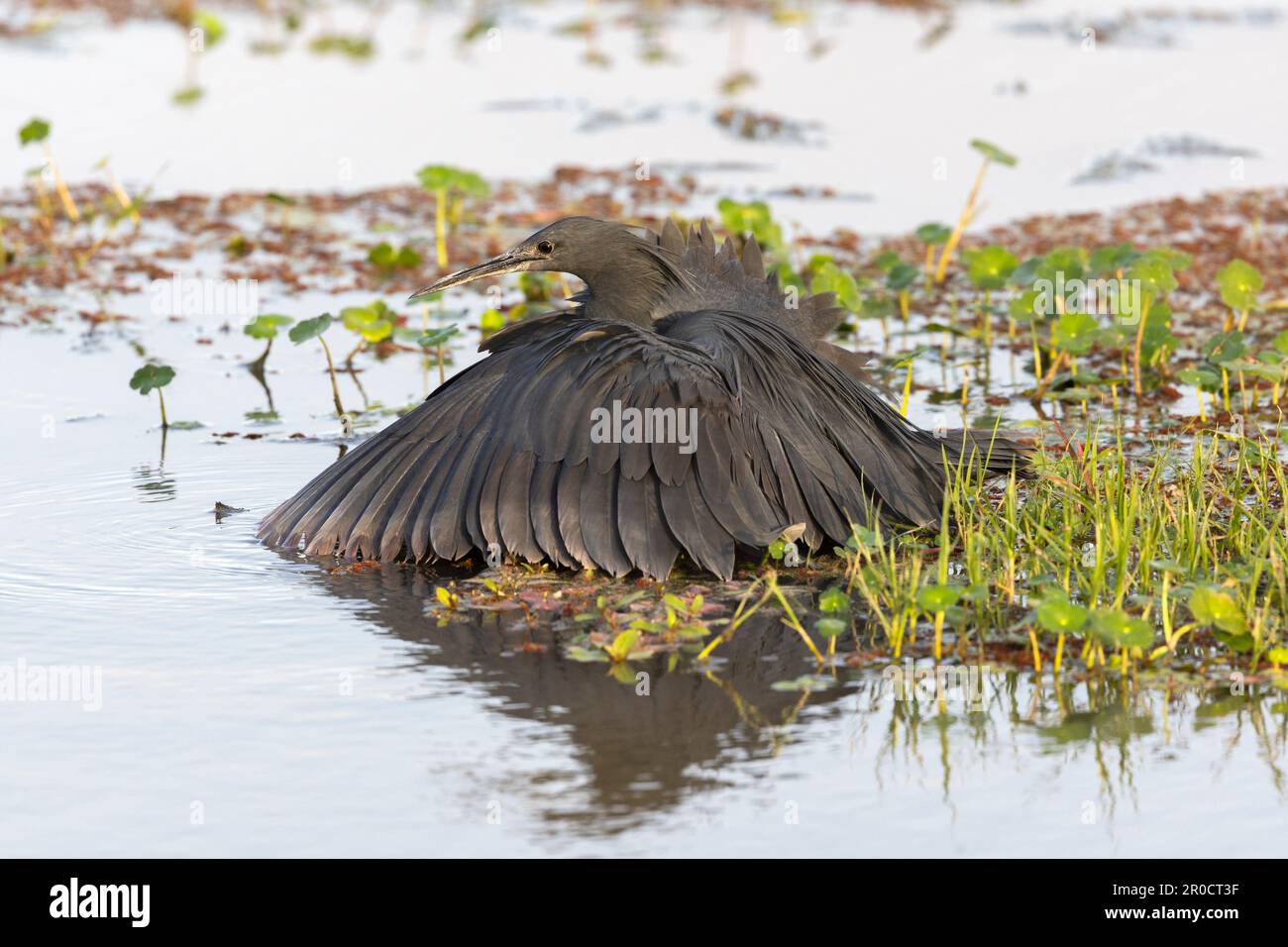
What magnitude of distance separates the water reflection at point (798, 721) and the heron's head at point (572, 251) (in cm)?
165

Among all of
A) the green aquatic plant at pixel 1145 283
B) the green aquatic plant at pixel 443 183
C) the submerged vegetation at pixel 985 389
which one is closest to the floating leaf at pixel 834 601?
the submerged vegetation at pixel 985 389

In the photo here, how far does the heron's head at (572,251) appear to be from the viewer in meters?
7.12

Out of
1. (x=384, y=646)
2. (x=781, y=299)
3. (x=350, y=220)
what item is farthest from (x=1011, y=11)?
(x=384, y=646)

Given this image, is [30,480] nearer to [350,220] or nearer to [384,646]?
[384,646]

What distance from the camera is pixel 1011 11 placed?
22078mm

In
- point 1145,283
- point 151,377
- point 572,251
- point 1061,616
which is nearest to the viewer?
point 1061,616

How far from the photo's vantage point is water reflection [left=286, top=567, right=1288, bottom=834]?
5.04m

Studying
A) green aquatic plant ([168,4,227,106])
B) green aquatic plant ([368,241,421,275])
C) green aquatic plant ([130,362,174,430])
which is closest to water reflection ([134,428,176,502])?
green aquatic plant ([130,362,174,430])

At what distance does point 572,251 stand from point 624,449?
3.35 feet

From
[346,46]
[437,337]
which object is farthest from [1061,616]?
[346,46]

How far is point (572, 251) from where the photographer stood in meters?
7.16

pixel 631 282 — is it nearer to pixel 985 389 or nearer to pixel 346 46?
pixel 985 389

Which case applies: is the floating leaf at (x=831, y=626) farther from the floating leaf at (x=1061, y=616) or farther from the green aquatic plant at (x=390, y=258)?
the green aquatic plant at (x=390, y=258)
